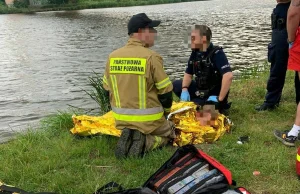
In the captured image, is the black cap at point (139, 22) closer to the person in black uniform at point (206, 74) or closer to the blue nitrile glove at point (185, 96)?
the person in black uniform at point (206, 74)

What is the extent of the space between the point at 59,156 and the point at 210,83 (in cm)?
235

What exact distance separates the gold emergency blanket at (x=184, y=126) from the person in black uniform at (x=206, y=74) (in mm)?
387

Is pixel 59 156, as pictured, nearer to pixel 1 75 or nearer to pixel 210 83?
pixel 210 83

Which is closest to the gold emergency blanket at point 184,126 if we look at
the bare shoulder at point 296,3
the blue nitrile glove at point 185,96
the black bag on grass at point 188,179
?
the blue nitrile glove at point 185,96

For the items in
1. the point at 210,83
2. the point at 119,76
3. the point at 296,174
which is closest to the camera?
the point at 296,174

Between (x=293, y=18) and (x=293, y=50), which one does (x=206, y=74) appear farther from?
(x=293, y=18)

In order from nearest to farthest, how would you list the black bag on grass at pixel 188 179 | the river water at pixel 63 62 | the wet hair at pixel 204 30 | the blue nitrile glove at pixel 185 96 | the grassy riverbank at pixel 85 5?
the black bag on grass at pixel 188 179 → the wet hair at pixel 204 30 → the blue nitrile glove at pixel 185 96 → the river water at pixel 63 62 → the grassy riverbank at pixel 85 5

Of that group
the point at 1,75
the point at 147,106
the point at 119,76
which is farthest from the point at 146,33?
the point at 1,75

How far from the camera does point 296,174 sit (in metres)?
3.53

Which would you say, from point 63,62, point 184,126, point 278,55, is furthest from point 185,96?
point 63,62

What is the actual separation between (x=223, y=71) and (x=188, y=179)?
2.08 m

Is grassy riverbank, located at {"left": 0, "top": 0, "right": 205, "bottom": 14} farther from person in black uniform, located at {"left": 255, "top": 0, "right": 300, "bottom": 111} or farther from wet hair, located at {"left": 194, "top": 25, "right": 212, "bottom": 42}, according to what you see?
wet hair, located at {"left": 194, "top": 25, "right": 212, "bottom": 42}

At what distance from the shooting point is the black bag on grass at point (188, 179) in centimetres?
306

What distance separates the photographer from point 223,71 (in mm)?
4922
